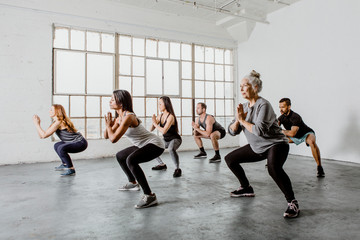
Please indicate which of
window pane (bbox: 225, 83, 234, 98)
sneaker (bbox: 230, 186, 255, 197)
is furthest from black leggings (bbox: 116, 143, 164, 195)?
window pane (bbox: 225, 83, 234, 98)

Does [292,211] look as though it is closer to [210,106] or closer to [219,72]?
[210,106]

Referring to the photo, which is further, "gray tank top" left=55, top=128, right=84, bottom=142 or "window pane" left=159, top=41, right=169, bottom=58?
"window pane" left=159, top=41, right=169, bottom=58

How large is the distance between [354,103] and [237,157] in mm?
3691

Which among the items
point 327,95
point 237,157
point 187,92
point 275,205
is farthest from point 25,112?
point 327,95

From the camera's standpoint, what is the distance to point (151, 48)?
6.58m

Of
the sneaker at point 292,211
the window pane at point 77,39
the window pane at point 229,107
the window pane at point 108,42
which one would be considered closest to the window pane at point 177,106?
the window pane at point 229,107

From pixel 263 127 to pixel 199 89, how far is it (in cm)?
515

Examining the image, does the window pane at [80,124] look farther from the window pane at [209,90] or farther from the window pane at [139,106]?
the window pane at [209,90]

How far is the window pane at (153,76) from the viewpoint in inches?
257

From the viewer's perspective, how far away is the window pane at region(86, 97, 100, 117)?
5840 millimetres

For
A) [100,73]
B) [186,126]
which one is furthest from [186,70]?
[100,73]

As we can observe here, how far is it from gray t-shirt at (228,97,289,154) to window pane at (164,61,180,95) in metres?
4.45

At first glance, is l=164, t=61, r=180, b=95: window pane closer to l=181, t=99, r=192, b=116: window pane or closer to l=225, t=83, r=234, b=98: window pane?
l=181, t=99, r=192, b=116: window pane

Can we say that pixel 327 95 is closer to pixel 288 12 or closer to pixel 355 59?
pixel 355 59
